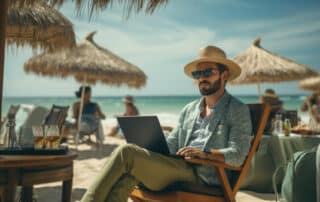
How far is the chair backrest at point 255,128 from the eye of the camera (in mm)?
3020

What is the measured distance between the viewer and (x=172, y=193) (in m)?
2.91

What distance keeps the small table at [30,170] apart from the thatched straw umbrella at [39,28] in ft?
8.44

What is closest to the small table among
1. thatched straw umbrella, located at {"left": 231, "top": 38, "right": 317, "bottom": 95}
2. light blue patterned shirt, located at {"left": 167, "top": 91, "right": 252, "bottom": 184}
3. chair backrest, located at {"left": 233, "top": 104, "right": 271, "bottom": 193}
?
light blue patterned shirt, located at {"left": 167, "top": 91, "right": 252, "bottom": 184}

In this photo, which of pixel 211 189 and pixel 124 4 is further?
pixel 124 4

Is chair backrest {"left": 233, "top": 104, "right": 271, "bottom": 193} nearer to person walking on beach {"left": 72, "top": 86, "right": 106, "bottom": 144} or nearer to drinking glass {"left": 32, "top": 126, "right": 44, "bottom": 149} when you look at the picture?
drinking glass {"left": 32, "top": 126, "right": 44, "bottom": 149}

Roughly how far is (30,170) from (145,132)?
90cm

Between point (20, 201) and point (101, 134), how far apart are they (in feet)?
18.9

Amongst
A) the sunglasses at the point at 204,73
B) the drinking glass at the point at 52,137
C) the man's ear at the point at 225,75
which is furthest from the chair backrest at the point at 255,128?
the drinking glass at the point at 52,137

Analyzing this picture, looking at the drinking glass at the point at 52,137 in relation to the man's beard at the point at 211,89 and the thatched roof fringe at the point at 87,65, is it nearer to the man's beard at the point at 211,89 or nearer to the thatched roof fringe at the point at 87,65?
the man's beard at the point at 211,89

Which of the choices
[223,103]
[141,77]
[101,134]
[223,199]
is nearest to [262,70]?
[141,77]

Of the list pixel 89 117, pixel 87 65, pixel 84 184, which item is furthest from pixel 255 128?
pixel 89 117

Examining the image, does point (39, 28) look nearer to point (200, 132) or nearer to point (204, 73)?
point (204, 73)

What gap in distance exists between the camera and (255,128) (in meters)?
3.23

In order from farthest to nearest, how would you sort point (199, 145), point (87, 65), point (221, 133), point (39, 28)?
point (87, 65) → point (39, 28) → point (199, 145) → point (221, 133)
